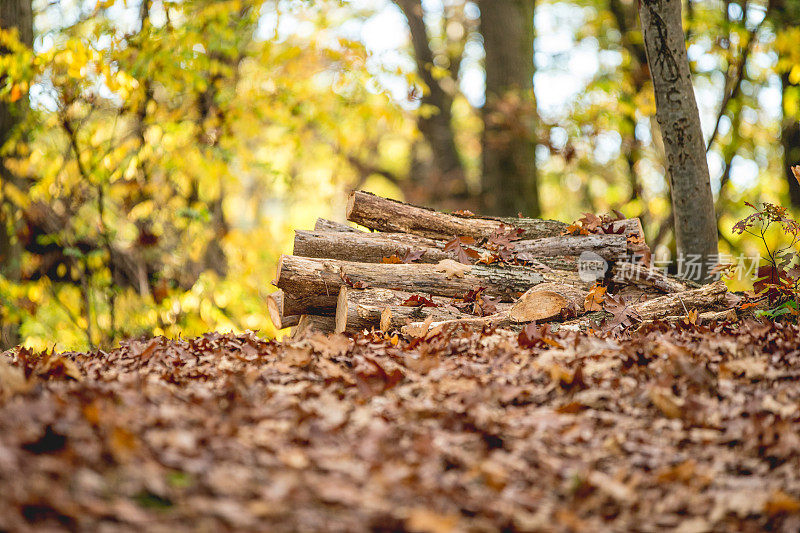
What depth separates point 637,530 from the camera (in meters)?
1.82

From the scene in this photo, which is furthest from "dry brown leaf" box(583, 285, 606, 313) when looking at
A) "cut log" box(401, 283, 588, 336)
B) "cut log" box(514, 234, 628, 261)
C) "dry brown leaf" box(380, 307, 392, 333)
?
Result: "dry brown leaf" box(380, 307, 392, 333)

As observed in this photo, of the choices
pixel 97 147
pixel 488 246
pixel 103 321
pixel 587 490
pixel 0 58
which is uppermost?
pixel 0 58

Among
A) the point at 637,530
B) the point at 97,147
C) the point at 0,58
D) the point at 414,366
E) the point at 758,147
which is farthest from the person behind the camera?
the point at 758,147

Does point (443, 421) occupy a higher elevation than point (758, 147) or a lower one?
lower

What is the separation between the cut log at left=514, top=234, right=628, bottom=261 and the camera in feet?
16.9

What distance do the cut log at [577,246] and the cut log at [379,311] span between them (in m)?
1.02

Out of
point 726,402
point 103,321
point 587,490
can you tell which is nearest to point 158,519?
point 587,490

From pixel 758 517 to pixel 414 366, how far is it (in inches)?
61.0

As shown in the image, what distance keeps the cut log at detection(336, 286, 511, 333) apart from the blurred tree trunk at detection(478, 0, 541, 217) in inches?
216

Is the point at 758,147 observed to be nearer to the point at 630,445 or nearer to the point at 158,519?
the point at 630,445

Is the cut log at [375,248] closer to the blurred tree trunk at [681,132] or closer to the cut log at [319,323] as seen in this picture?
the cut log at [319,323]

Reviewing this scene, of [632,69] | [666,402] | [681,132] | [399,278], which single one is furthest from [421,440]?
[632,69]

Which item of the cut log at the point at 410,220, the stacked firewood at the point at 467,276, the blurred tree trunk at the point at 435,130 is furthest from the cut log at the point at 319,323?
the blurred tree trunk at the point at 435,130

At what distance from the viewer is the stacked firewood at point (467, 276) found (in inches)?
171
